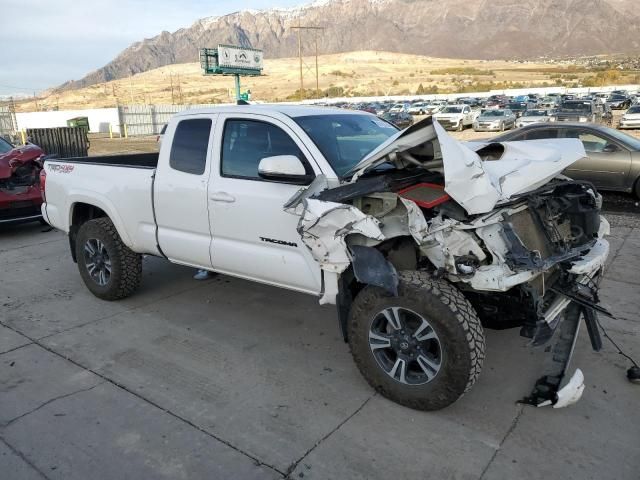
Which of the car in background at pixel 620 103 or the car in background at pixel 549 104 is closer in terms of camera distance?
the car in background at pixel 549 104

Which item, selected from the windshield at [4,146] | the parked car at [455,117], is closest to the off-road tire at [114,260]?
the windshield at [4,146]

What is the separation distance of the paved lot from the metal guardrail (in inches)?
469

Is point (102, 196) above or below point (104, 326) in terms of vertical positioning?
above

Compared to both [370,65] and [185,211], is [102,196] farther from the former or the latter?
[370,65]

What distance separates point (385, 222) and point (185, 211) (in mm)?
1895

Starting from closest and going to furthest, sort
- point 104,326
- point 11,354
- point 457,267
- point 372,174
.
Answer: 1. point 457,267
2. point 372,174
3. point 11,354
4. point 104,326

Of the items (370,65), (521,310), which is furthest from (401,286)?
(370,65)

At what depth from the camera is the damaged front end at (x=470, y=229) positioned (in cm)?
309

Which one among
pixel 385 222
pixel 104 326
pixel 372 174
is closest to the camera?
pixel 385 222

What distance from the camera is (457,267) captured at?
3.09m

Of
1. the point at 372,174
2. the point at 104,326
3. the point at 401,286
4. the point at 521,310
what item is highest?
the point at 372,174

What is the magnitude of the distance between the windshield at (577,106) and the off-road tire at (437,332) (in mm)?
23888

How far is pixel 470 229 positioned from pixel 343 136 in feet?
4.82

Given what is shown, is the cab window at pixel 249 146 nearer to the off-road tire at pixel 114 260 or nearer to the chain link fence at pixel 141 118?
the off-road tire at pixel 114 260
